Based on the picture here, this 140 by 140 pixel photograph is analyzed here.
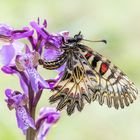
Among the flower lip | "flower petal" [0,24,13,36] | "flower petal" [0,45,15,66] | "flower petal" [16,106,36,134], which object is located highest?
"flower petal" [0,24,13,36]

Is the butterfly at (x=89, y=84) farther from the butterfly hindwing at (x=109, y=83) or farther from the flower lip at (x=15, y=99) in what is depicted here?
the flower lip at (x=15, y=99)

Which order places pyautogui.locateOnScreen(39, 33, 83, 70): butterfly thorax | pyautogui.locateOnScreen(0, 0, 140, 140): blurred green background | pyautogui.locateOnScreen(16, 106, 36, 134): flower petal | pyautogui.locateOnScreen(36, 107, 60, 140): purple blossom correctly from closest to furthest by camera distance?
pyautogui.locateOnScreen(16, 106, 36, 134): flower petal, pyautogui.locateOnScreen(39, 33, 83, 70): butterfly thorax, pyautogui.locateOnScreen(36, 107, 60, 140): purple blossom, pyautogui.locateOnScreen(0, 0, 140, 140): blurred green background

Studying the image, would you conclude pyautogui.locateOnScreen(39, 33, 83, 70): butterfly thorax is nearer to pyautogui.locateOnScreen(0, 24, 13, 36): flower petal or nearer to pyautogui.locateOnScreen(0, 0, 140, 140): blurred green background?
pyautogui.locateOnScreen(0, 24, 13, 36): flower petal

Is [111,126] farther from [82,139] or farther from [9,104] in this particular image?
[9,104]

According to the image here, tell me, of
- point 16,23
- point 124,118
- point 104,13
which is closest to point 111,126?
point 124,118

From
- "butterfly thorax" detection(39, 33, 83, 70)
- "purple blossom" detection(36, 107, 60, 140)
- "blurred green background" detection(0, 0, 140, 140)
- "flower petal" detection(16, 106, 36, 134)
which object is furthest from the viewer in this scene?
"blurred green background" detection(0, 0, 140, 140)

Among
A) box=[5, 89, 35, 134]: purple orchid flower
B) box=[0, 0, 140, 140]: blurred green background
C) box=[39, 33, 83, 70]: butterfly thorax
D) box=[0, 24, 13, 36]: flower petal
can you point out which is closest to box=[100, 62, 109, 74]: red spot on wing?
box=[39, 33, 83, 70]: butterfly thorax

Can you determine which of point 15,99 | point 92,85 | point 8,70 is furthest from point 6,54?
point 92,85
